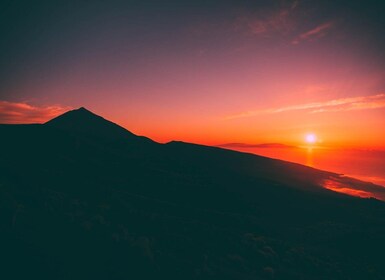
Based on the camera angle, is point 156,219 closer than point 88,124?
Yes

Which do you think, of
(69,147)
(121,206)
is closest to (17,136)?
(69,147)

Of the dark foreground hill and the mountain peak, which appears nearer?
the dark foreground hill

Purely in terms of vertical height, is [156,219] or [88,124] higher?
[88,124]

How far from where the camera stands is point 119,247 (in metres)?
26.1

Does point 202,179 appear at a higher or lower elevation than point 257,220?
higher

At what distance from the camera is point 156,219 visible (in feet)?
115

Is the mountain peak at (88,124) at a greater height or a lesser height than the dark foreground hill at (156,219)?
greater

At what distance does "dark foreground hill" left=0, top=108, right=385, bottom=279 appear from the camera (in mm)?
23766

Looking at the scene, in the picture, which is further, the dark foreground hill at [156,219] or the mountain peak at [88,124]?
the mountain peak at [88,124]

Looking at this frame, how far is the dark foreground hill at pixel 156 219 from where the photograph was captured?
23.8 metres

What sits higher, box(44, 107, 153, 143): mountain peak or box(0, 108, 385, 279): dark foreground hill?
box(44, 107, 153, 143): mountain peak

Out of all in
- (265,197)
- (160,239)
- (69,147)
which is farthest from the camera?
(69,147)

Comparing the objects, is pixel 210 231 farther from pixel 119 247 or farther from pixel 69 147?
pixel 69 147

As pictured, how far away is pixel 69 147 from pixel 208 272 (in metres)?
45.3
